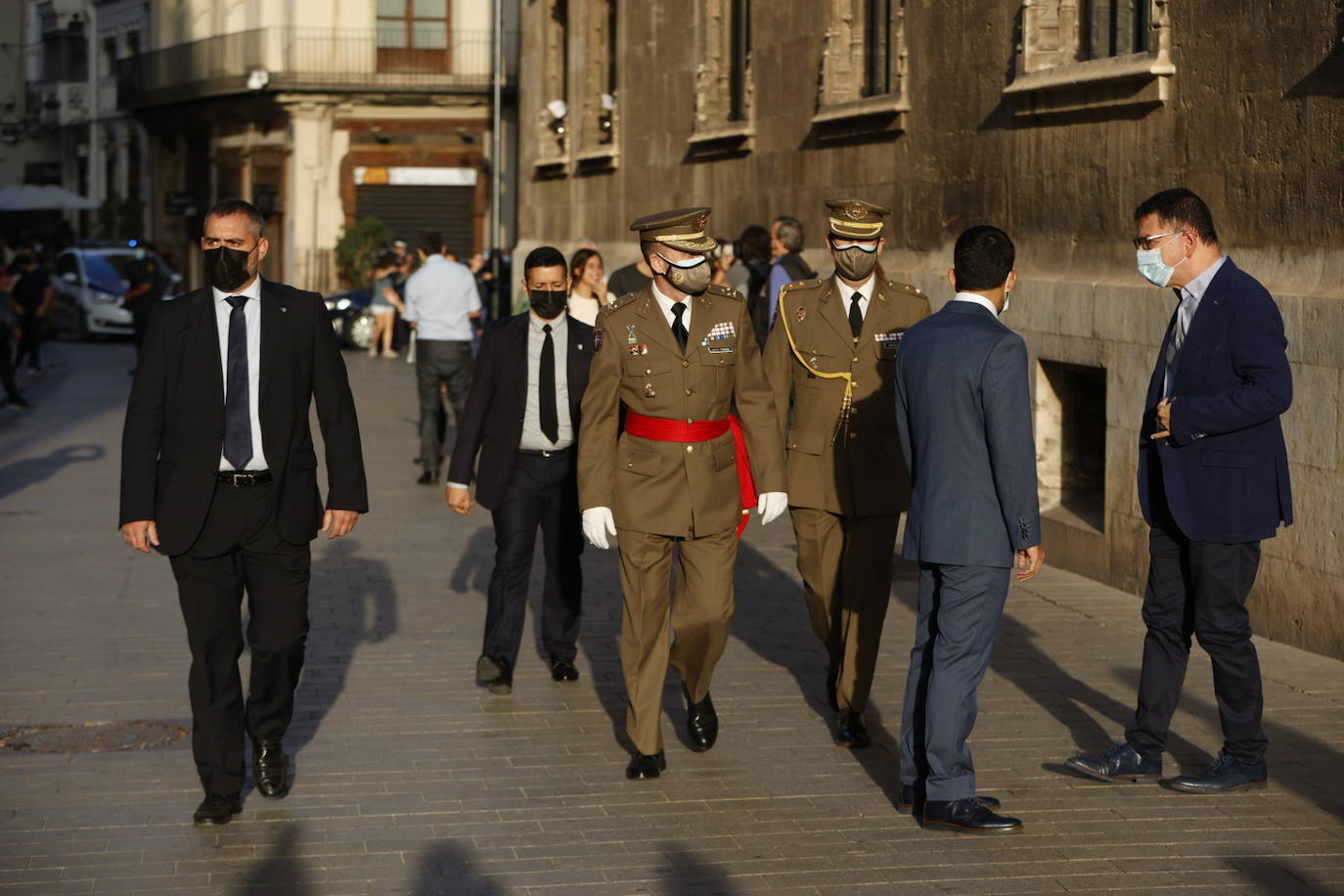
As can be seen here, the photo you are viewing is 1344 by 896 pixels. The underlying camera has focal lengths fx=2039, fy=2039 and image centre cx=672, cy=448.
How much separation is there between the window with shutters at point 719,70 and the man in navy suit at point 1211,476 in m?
12.7

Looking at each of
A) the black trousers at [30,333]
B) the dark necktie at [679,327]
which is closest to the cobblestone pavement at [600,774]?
the dark necktie at [679,327]

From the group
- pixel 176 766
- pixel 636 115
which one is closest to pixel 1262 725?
pixel 176 766

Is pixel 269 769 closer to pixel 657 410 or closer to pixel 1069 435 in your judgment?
pixel 657 410

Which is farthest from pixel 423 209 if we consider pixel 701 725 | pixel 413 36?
pixel 701 725

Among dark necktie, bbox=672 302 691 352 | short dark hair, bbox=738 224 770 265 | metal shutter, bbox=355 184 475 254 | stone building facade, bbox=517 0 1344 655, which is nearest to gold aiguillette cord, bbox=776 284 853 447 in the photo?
dark necktie, bbox=672 302 691 352

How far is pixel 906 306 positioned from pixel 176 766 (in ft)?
10.2

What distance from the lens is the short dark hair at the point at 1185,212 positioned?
6648 mm

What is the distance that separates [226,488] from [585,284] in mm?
4815

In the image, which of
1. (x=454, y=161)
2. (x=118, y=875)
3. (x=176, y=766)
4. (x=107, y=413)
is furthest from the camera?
(x=454, y=161)

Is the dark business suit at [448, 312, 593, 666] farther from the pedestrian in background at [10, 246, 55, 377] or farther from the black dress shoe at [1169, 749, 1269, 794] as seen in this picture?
the pedestrian in background at [10, 246, 55, 377]

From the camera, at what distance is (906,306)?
25.0 ft

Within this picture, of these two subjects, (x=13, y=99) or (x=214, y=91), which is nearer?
(x=214, y=91)

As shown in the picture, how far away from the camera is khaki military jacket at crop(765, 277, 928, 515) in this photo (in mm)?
7477

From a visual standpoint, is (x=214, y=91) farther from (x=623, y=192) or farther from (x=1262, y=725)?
(x=1262, y=725)
